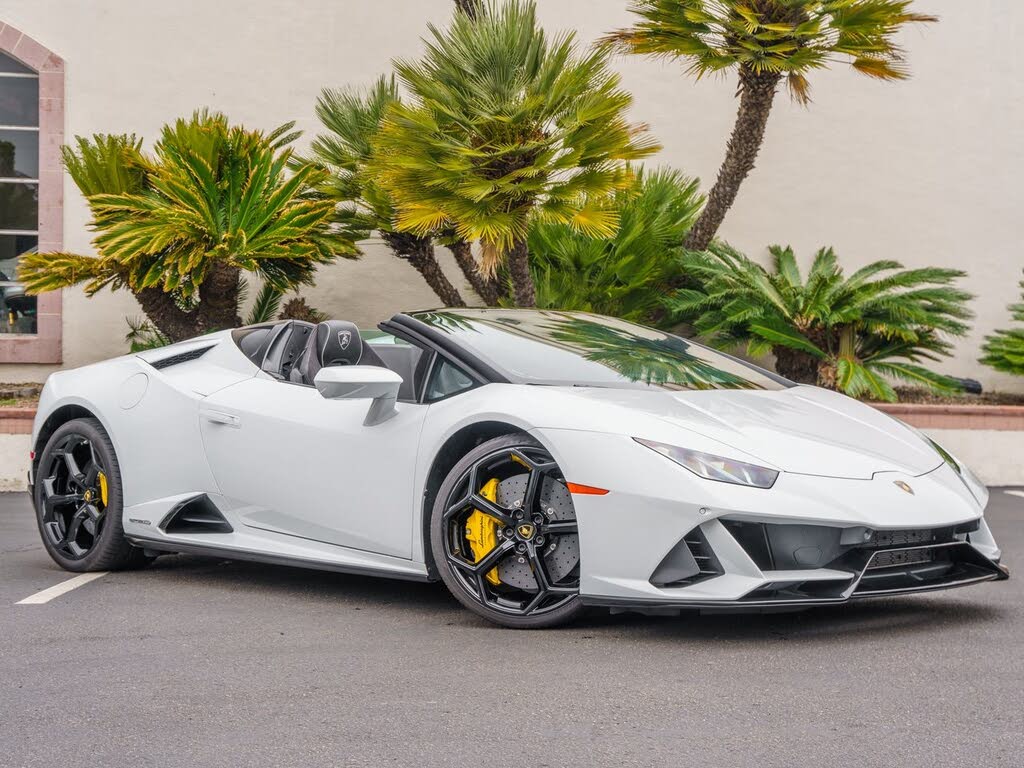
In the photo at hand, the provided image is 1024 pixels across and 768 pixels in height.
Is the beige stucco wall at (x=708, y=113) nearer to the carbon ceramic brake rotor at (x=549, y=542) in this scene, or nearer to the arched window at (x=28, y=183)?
the arched window at (x=28, y=183)

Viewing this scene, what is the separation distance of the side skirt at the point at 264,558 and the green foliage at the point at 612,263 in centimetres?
704

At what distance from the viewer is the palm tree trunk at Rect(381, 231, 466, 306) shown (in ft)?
42.9

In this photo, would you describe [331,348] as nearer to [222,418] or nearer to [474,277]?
[222,418]

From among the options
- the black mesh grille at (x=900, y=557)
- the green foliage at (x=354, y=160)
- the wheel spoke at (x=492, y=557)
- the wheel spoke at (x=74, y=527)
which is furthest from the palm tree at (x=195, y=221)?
the black mesh grille at (x=900, y=557)

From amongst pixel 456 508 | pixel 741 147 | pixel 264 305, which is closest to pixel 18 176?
pixel 264 305

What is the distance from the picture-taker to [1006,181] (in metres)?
15.5

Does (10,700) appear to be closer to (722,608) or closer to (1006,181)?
(722,608)

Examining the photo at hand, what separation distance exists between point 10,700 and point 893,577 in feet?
9.04

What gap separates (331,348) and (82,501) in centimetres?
150

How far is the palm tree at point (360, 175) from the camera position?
1243 centimetres

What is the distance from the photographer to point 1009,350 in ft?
46.5

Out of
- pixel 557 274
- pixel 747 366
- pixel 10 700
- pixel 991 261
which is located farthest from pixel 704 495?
pixel 991 261

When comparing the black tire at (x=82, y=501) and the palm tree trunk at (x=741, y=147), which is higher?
the palm tree trunk at (x=741, y=147)

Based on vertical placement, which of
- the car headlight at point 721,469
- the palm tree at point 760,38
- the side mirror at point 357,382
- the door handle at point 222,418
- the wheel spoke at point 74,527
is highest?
the palm tree at point 760,38
